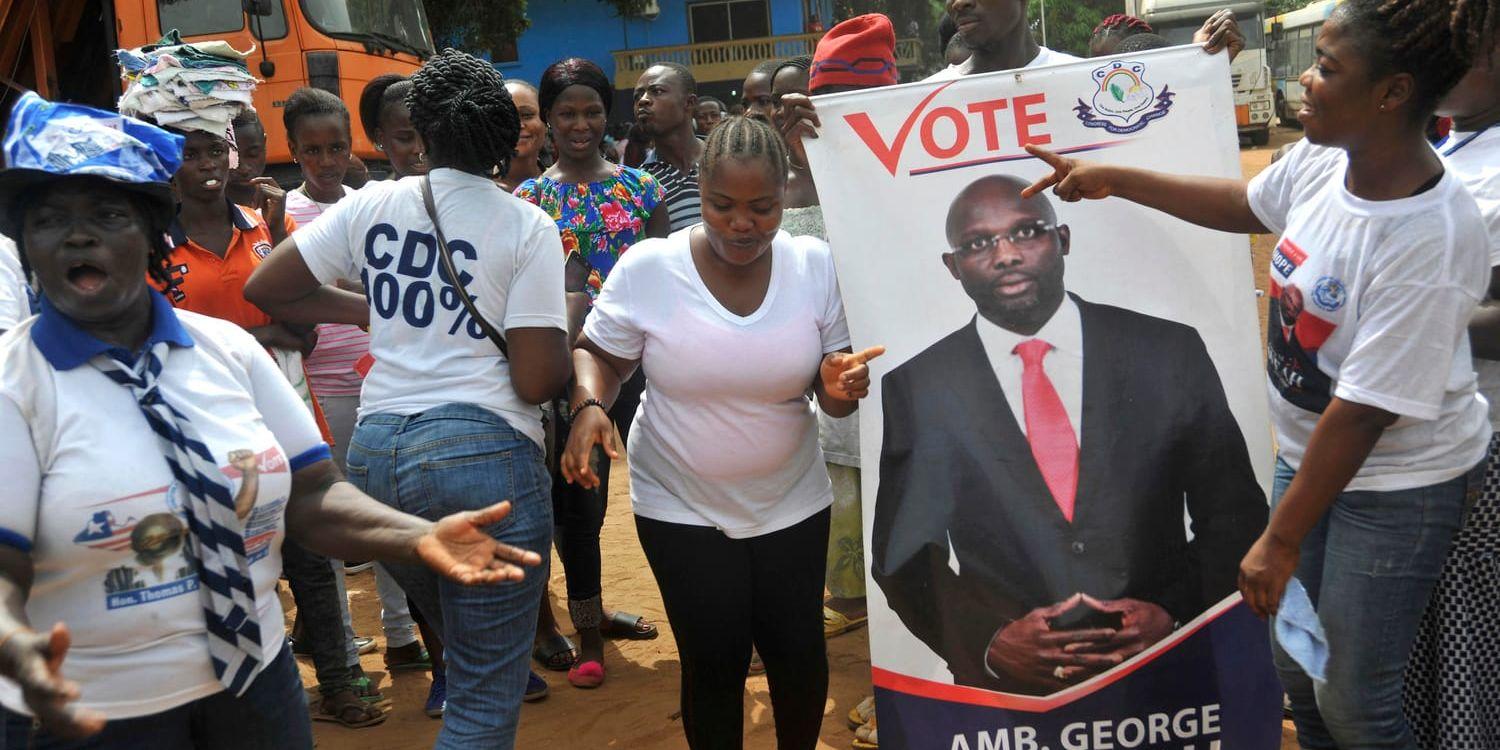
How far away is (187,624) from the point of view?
7.37 ft

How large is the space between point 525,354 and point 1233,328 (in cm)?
183

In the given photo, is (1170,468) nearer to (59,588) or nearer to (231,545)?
(231,545)

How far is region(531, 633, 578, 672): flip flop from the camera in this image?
5.13 metres

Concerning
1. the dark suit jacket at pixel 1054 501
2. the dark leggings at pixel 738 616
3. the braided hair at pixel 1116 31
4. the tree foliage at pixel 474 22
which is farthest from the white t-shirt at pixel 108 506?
the tree foliage at pixel 474 22

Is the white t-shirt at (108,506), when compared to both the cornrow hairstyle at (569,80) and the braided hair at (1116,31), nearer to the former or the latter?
the cornrow hairstyle at (569,80)

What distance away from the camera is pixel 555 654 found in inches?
202

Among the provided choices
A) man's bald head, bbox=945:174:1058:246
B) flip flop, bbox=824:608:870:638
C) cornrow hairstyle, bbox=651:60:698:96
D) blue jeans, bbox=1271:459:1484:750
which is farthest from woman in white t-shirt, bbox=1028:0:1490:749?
cornrow hairstyle, bbox=651:60:698:96

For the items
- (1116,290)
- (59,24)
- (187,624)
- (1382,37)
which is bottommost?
(187,624)

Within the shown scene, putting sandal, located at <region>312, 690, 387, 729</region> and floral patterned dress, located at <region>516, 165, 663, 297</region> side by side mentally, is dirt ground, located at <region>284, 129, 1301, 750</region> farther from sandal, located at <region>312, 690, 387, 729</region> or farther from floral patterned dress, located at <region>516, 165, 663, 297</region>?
floral patterned dress, located at <region>516, 165, 663, 297</region>

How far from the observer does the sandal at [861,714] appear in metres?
4.38

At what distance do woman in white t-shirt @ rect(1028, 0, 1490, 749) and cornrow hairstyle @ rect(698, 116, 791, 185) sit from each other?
1.19 meters

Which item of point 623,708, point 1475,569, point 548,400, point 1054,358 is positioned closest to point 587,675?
point 623,708

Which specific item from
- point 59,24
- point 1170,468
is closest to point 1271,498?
point 1170,468

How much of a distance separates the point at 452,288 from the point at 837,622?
2.54 metres
